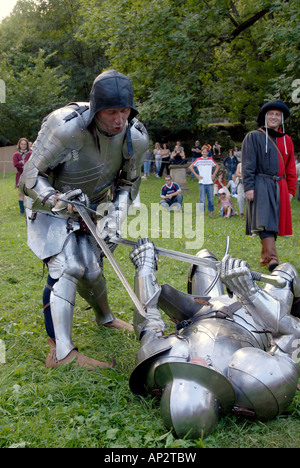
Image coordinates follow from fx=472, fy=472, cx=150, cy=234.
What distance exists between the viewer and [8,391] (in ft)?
9.66

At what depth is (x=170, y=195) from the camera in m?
12.1

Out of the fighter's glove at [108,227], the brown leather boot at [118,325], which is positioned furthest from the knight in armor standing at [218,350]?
the brown leather boot at [118,325]

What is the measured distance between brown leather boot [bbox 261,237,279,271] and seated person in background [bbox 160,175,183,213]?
258 inches

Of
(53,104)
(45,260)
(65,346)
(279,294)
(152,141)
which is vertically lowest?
(65,346)

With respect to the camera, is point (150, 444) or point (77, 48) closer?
point (150, 444)

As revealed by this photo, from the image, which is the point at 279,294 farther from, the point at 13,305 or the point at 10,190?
the point at 10,190

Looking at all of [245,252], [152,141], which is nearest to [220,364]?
[245,252]

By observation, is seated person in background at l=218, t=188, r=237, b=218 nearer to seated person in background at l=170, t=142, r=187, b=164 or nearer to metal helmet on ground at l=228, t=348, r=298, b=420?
seated person in background at l=170, t=142, r=187, b=164

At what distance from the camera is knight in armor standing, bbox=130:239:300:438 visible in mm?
2498

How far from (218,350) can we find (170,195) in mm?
9496

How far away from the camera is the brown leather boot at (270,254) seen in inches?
214

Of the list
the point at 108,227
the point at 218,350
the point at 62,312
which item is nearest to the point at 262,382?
the point at 218,350

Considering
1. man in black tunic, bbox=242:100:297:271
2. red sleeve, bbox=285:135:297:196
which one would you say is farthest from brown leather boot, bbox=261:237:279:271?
red sleeve, bbox=285:135:297:196

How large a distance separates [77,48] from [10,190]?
50.4 ft
